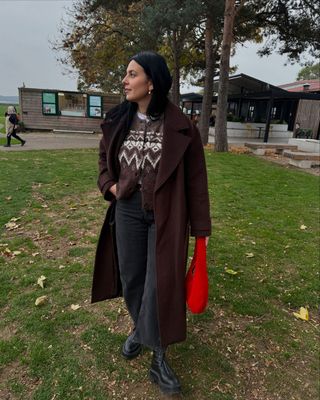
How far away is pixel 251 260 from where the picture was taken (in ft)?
13.2

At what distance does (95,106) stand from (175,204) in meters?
19.2

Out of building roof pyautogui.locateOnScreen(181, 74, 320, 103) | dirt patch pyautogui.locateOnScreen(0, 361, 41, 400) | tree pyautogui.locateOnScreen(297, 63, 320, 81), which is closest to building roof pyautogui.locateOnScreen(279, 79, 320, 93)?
building roof pyautogui.locateOnScreen(181, 74, 320, 103)

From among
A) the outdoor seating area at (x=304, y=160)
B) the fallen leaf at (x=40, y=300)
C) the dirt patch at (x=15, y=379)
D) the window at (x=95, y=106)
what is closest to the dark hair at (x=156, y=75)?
the dirt patch at (x=15, y=379)

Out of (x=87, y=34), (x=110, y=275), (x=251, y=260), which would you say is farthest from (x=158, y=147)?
(x=87, y=34)

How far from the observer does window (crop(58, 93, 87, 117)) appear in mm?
19484

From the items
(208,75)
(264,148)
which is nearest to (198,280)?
(264,148)

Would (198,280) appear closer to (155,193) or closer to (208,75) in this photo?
(155,193)

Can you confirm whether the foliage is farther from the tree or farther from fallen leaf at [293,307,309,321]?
the tree

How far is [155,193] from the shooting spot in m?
1.87

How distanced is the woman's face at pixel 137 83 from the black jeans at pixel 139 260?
55cm

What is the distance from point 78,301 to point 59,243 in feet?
4.39

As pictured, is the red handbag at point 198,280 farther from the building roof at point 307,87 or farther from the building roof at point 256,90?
the building roof at point 307,87

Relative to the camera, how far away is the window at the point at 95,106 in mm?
19703

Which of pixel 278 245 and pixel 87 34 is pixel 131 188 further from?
pixel 87 34
